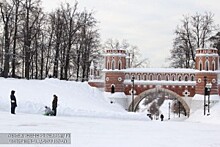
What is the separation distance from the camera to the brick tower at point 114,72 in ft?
156

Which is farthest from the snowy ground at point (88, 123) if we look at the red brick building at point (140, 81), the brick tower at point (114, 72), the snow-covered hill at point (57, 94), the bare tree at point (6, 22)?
the brick tower at point (114, 72)

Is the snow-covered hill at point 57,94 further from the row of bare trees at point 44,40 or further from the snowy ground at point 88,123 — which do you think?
the row of bare trees at point 44,40

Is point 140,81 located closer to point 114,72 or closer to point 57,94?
point 114,72

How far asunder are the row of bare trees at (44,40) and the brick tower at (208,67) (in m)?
13.1

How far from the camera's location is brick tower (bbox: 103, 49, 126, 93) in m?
47.7

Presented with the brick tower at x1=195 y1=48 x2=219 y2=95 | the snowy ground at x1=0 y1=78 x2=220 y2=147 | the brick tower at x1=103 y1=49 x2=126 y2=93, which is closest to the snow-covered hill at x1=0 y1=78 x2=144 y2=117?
the snowy ground at x1=0 y1=78 x2=220 y2=147

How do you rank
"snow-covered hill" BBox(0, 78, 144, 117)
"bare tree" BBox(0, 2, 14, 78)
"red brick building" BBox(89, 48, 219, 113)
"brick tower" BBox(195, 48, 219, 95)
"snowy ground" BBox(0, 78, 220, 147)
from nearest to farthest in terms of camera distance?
"snowy ground" BBox(0, 78, 220, 147) < "snow-covered hill" BBox(0, 78, 144, 117) < "bare tree" BBox(0, 2, 14, 78) < "brick tower" BBox(195, 48, 219, 95) < "red brick building" BBox(89, 48, 219, 113)

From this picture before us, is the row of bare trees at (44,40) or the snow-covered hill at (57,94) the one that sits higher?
the row of bare trees at (44,40)

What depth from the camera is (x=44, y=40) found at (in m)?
46.8

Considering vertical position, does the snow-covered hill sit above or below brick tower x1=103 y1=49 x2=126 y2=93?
below

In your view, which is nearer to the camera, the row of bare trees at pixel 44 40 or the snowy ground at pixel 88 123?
the snowy ground at pixel 88 123

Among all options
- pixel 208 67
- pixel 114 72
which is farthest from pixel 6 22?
pixel 208 67

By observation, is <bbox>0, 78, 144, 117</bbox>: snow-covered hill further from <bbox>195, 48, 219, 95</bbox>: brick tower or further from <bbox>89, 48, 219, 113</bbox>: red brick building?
<bbox>195, 48, 219, 95</bbox>: brick tower

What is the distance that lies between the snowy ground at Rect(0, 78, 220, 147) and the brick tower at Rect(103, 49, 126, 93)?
275 inches
